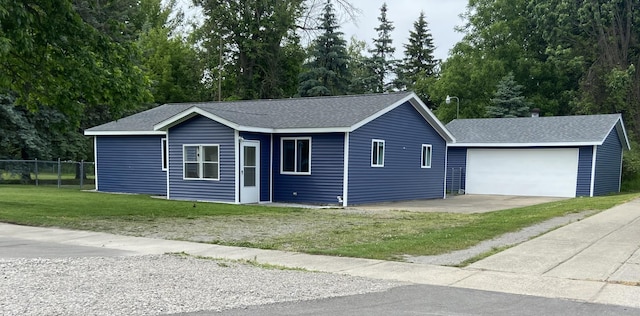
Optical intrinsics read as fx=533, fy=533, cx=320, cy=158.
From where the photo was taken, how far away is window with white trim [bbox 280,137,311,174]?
17.8 metres

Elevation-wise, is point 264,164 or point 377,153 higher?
point 377,153

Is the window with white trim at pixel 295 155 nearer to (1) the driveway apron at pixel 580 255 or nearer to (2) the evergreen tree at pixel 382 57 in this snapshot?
(1) the driveway apron at pixel 580 255

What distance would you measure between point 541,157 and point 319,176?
12083 mm

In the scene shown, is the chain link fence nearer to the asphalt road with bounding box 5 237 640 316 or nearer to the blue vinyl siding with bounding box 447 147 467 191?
the blue vinyl siding with bounding box 447 147 467 191

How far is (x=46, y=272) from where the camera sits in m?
6.42

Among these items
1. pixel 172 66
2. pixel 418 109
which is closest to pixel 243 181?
pixel 418 109

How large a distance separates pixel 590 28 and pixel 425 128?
2614cm

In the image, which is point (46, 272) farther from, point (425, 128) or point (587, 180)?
point (587, 180)

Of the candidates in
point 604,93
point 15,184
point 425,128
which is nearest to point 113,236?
point 425,128

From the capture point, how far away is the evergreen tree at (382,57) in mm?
50216

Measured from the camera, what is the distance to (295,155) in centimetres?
1803

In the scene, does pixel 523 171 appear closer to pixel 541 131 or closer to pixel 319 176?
pixel 541 131

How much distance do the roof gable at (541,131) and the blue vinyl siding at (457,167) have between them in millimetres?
666

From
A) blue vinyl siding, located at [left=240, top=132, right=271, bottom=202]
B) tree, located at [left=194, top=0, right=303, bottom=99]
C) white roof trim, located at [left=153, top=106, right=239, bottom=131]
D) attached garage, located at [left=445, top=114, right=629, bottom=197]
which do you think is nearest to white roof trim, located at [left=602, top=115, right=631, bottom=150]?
attached garage, located at [left=445, top=114, right=629, bottom=197]
